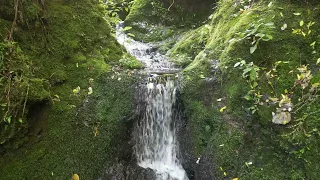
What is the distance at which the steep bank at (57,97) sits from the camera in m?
4.15

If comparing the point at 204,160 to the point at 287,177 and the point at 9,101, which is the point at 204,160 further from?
the point at 9,101

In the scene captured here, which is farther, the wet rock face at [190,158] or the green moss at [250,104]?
the wet rock face at [190,158]

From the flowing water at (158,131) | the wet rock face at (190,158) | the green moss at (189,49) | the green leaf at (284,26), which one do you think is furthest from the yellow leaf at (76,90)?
the green leaf at (284,26)

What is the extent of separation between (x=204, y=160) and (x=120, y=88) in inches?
87.1

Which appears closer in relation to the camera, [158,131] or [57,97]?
[57,97]

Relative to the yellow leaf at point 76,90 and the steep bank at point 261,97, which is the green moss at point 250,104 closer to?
the steep bank at point 261,97

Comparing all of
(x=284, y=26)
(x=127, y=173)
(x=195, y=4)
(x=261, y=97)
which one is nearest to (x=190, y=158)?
(x=127, y=173)

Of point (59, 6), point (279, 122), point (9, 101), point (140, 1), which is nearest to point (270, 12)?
point (279, 122)

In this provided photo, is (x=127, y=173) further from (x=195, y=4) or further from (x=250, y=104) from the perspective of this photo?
(x=195, y=4)

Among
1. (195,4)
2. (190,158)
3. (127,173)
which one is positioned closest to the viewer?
(127,173)

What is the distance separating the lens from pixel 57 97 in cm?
471

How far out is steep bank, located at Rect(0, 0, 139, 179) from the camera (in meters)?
4.15

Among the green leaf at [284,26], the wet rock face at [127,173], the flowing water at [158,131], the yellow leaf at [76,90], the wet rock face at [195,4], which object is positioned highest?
the wet rock face at [195,4]

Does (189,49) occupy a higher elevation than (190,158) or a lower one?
higher
